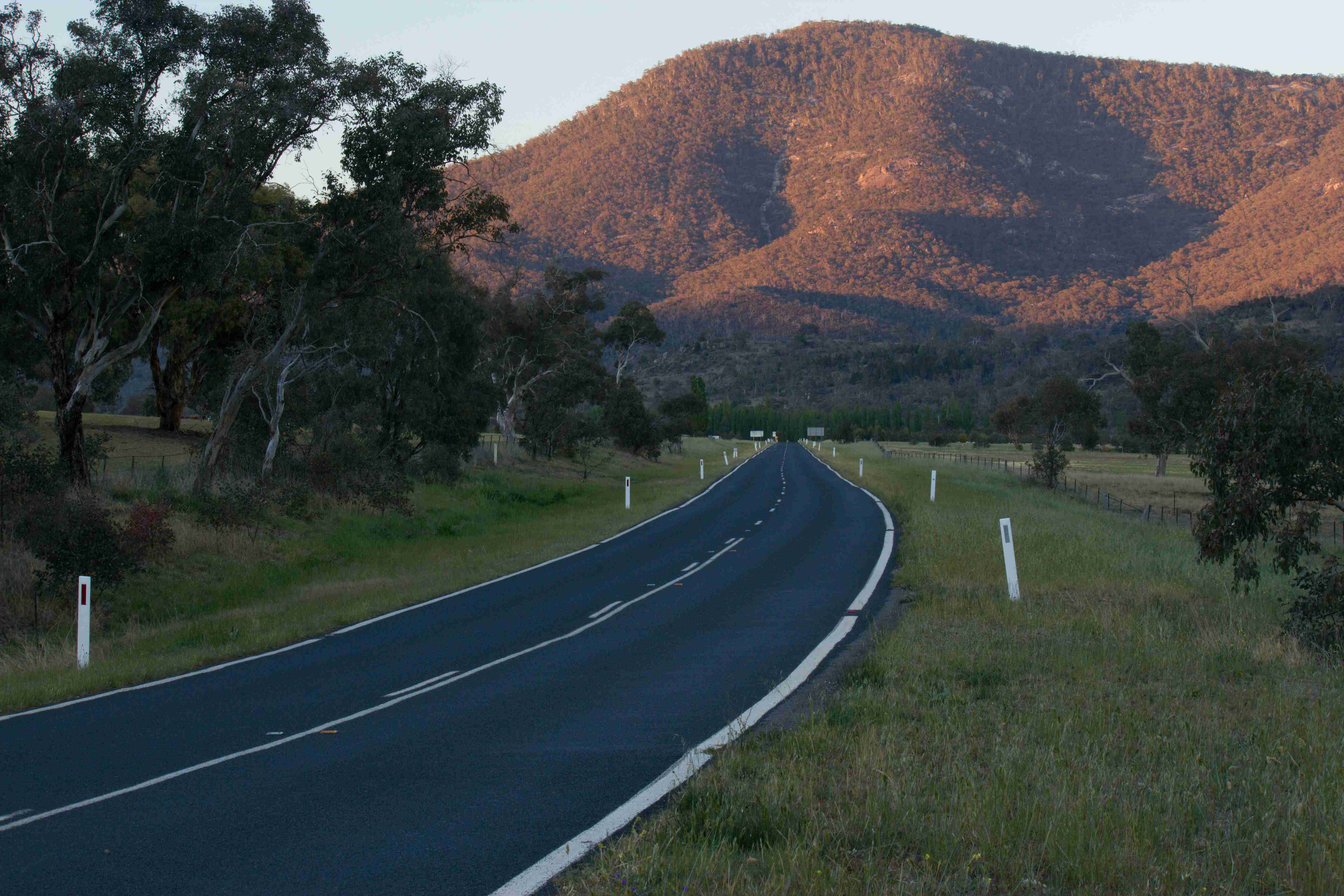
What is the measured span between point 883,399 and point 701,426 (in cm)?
5646

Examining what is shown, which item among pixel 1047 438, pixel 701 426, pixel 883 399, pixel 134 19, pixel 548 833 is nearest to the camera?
pixel 548 833

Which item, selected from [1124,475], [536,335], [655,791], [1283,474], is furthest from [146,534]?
[1124,475]

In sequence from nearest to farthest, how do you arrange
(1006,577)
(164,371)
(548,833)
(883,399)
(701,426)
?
(548,833) < (1006,577) < (164,371) < (701,426) < (883,399)

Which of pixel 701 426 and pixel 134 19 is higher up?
pixel 134 19

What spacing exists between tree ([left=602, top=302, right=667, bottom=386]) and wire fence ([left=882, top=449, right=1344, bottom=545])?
19702 millimetres

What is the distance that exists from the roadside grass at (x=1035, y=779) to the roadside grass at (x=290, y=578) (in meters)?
7.89

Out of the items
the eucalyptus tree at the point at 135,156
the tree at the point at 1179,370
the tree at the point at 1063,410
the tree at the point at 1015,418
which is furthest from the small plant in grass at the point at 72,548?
the tree at the point at 1015,418

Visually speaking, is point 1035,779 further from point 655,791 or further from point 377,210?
point 377,210

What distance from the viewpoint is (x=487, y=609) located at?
51.2ft

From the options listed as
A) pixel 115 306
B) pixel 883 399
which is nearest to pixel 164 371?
pixel 115 306

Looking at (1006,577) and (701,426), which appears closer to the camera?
(1006,577)

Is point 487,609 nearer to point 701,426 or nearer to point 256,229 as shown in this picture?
point 256,229

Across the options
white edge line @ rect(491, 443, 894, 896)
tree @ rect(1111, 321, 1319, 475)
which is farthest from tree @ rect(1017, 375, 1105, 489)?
white edge line @ rect(491, 443, 894, 896)

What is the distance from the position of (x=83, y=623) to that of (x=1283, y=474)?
13660 millimetres
